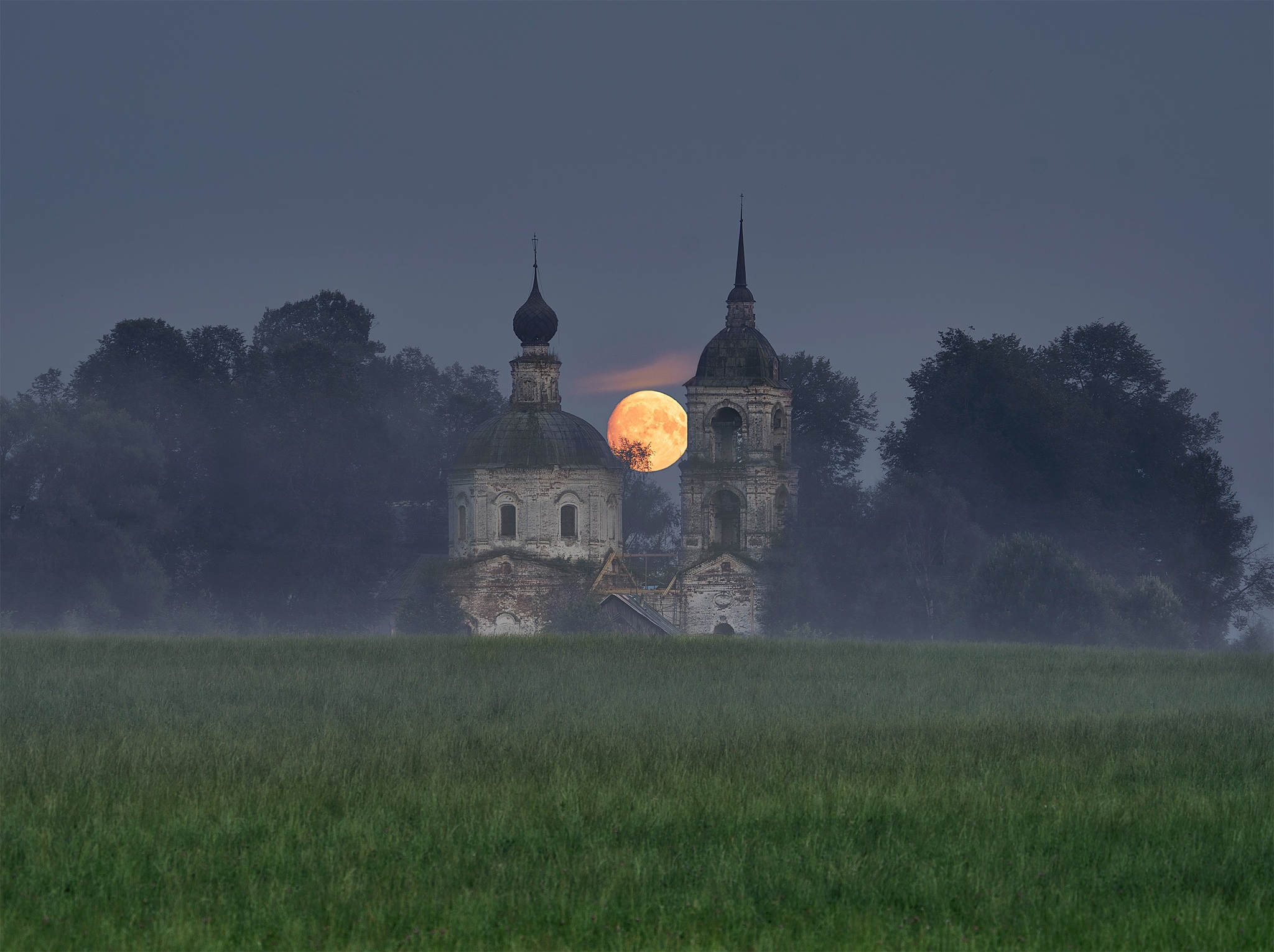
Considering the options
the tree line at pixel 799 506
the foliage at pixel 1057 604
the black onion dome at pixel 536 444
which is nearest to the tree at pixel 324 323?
the tree line at pixel 799 506

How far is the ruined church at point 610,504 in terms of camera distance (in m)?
56.4

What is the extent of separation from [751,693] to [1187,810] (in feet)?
36.0

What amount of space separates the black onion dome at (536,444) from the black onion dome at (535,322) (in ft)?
9.48

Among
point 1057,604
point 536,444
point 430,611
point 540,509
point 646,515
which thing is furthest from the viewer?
point 646,515

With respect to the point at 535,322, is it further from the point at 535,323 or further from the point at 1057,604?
the point at 1057,604

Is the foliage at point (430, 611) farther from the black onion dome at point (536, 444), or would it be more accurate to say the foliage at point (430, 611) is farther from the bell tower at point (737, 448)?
the bell tower at point (737, 448)

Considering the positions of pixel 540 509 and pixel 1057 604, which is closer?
pixel 1057 604

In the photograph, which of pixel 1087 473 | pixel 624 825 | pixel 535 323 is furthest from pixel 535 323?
pixel 624 825

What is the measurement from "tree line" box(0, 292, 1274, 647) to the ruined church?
1895 mm

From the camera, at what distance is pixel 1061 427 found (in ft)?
189

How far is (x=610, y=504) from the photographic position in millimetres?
58969

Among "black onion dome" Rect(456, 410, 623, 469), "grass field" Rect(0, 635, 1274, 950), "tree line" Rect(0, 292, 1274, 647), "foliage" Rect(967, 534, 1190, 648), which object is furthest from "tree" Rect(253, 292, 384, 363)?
"grass field" Rect(0, 635, 1274, 950)

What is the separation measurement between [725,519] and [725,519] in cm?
2

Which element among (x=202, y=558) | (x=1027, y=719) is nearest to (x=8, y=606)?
(x=202, y=558)
